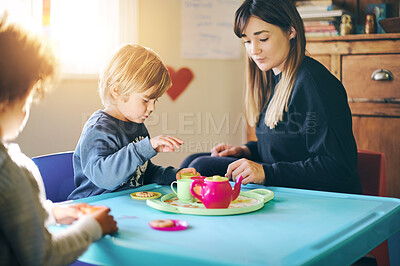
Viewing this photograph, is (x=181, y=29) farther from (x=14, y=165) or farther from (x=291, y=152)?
(x=14, y=165)

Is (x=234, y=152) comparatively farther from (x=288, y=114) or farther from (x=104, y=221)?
(x=104, y=221)

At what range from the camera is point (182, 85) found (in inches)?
132

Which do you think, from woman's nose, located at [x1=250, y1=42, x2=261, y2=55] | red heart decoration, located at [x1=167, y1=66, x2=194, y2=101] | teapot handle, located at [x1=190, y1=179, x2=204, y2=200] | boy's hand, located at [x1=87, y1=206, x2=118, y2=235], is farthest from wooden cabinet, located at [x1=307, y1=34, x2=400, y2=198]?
boy's hand, located at [x1=87, y1=206, x2=118, y2=235]

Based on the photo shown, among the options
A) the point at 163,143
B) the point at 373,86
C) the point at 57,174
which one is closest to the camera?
the point at 163,143

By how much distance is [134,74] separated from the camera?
5.20 feet

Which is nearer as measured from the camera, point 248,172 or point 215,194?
point 215,194

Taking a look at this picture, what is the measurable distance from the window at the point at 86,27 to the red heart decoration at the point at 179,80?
1.33 ft

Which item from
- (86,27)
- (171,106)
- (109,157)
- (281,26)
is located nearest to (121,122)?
(109,157)

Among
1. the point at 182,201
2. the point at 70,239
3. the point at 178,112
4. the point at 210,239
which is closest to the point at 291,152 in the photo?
the point at 182,201

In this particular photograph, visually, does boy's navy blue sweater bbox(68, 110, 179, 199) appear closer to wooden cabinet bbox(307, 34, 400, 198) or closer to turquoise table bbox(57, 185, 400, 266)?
turquoise table bbox(57, 185, 400, 266)

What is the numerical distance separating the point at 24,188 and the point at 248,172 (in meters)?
0.85

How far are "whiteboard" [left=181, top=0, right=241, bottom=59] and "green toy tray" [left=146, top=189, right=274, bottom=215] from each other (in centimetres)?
219

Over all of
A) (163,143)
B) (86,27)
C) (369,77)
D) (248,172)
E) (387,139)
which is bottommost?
(387,139)

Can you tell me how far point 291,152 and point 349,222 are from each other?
0.83 metres
